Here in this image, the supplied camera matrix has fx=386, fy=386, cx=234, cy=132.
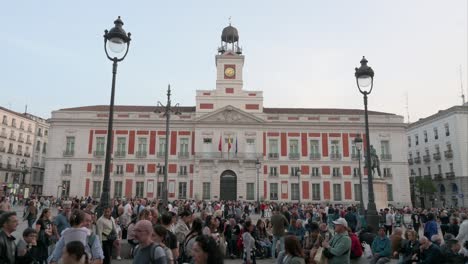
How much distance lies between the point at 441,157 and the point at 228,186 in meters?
29.5

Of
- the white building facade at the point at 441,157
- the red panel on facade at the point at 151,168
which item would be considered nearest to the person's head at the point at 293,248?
the red panel on facade at the point at 151,168

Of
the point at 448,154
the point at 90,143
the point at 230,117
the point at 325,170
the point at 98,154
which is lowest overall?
the point at 325,170

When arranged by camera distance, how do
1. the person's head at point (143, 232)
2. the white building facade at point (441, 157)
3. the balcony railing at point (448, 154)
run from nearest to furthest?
1. the person's head at point (143, 232)
2. the white building facade at point (441, 157)
3. the balcony railing at point (448, 154)

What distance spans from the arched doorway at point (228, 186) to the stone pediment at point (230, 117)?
6.44 meters

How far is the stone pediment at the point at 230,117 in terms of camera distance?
47688mm

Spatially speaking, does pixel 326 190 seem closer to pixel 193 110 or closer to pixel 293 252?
pixel 193 110

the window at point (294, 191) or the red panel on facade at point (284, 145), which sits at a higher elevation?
the red panel on facade at point (284, 145)

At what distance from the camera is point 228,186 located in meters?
46.2

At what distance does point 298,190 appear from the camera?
46.1m

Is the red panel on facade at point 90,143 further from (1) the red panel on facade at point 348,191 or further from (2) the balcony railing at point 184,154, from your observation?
(1) the red panel on facade at point 348,191

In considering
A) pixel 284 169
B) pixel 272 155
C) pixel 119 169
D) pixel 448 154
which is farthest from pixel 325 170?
pixel 119 169

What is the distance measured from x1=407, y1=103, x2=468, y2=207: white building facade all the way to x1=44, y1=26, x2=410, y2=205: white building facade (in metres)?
7.14

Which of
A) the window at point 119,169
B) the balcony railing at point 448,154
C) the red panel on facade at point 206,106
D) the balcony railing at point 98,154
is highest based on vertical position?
the red panel on facade at point 206,106

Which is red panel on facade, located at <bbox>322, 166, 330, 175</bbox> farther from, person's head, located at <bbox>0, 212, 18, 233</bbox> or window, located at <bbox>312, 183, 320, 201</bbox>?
person's head, located at <bbox>0, 212, 18, 233</bbox>
